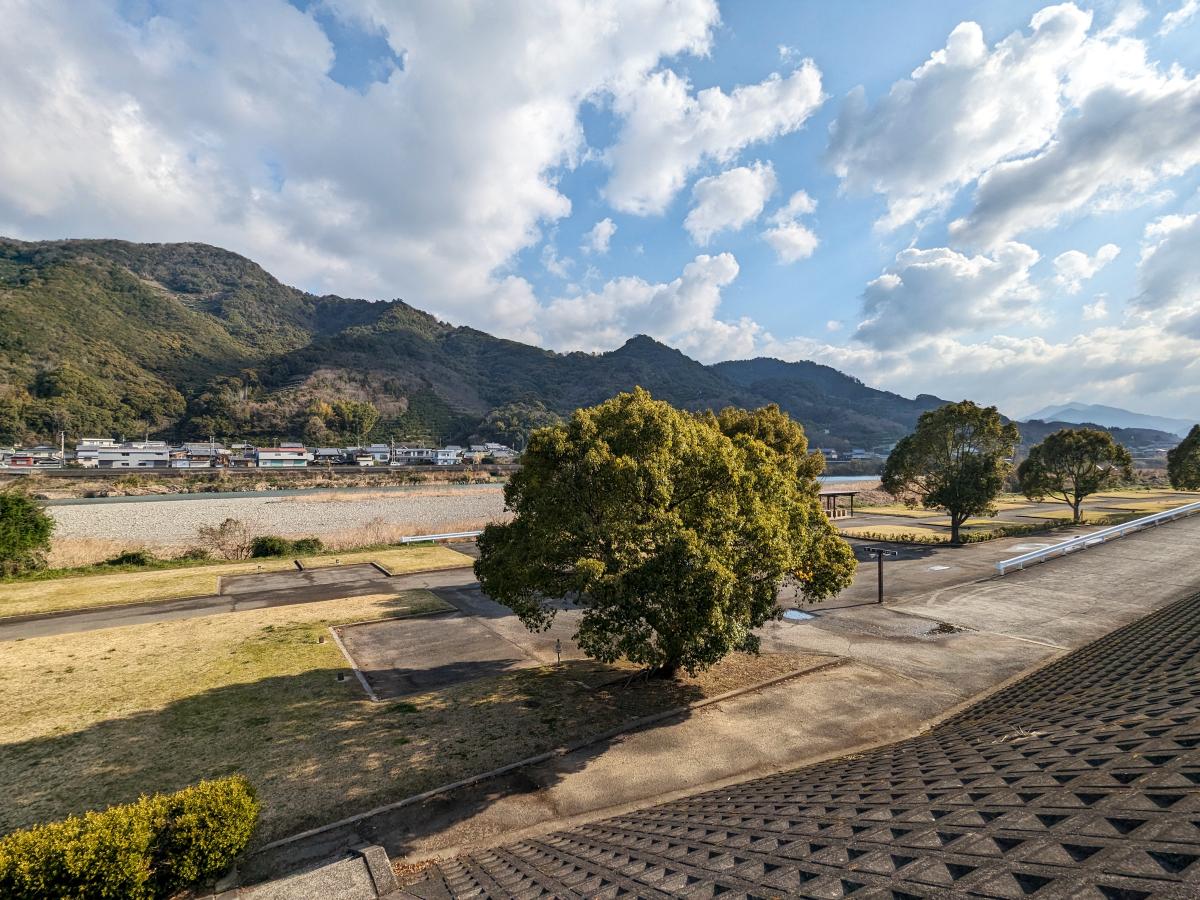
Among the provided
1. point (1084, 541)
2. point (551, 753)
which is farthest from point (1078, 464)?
point (551, 753)

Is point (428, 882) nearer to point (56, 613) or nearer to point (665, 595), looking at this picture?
point (665, 595)

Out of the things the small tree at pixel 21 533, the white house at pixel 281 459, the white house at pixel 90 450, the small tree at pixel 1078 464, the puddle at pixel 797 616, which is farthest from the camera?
the white house at pixel 281 459

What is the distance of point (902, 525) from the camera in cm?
4744

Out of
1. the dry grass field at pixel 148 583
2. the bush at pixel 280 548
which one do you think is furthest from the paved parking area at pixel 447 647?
the bush at pixel 280 548

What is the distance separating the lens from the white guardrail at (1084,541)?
2862 centimetres

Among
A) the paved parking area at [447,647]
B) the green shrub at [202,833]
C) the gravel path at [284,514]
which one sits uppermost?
the green shrub at [202,833]

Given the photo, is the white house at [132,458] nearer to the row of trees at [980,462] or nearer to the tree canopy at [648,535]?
the tree canopy at [648,535]

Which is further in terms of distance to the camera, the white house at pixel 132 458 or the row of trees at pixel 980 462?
the white house at pixel 132 458

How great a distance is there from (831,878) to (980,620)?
22.6 metres

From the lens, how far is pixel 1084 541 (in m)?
32.8

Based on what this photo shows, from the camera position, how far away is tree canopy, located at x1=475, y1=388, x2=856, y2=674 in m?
11.4

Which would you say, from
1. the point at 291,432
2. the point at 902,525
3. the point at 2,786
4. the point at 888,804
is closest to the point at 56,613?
the point at 2,786

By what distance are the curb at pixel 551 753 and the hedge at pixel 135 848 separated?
61.8 inches

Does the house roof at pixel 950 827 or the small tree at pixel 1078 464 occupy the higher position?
the small tree at pixel 1078 464
